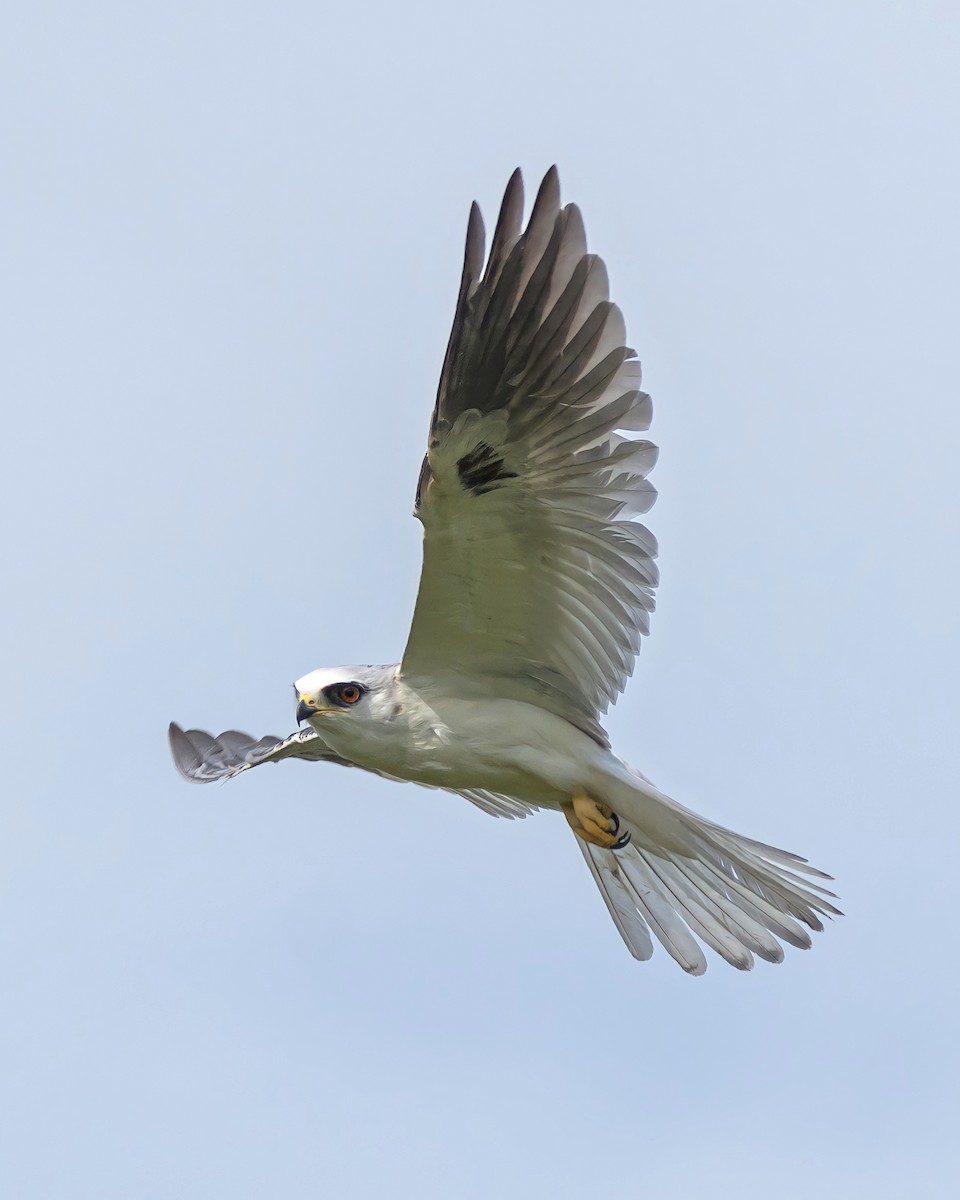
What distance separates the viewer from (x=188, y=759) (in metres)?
11.5

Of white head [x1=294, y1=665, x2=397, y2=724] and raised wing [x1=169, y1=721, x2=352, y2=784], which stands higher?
raised wing [x1=169, y1=721, x2=352, y2=784]

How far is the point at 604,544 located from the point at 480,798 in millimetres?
1929

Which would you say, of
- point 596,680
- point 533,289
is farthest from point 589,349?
point 596,680

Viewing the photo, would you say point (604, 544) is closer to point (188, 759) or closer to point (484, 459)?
point (484, 459)

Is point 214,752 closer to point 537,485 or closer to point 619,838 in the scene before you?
point 619,838

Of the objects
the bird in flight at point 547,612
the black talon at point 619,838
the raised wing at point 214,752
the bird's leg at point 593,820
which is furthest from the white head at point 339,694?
the raised wing at point 214,752

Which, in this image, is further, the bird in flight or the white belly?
the white belly

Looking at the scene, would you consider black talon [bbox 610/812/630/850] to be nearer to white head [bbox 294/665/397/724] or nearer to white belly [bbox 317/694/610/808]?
white belly [bbox 317/694/610/808]

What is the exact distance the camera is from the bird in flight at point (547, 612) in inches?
310

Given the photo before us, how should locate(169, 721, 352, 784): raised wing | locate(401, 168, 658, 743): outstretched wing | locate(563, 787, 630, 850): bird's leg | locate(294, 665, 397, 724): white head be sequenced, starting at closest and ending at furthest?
1. locate(401, 168, 658, 743): outstretched wing
2. locate(294, 665, 397, 724): white head
3. locate(563, 787, 630, 850): bird's leg
4. locate(169, 721, 352, 784): raised wing

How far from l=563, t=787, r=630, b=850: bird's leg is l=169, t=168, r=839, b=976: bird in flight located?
1cm

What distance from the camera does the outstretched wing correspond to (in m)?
7.76

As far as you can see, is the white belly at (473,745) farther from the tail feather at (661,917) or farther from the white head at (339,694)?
the tail feather at (661,917)

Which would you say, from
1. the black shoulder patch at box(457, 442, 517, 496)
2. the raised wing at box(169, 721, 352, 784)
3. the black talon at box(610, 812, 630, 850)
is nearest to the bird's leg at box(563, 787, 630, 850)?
the black talon at box(610, 812, 630, 850)
